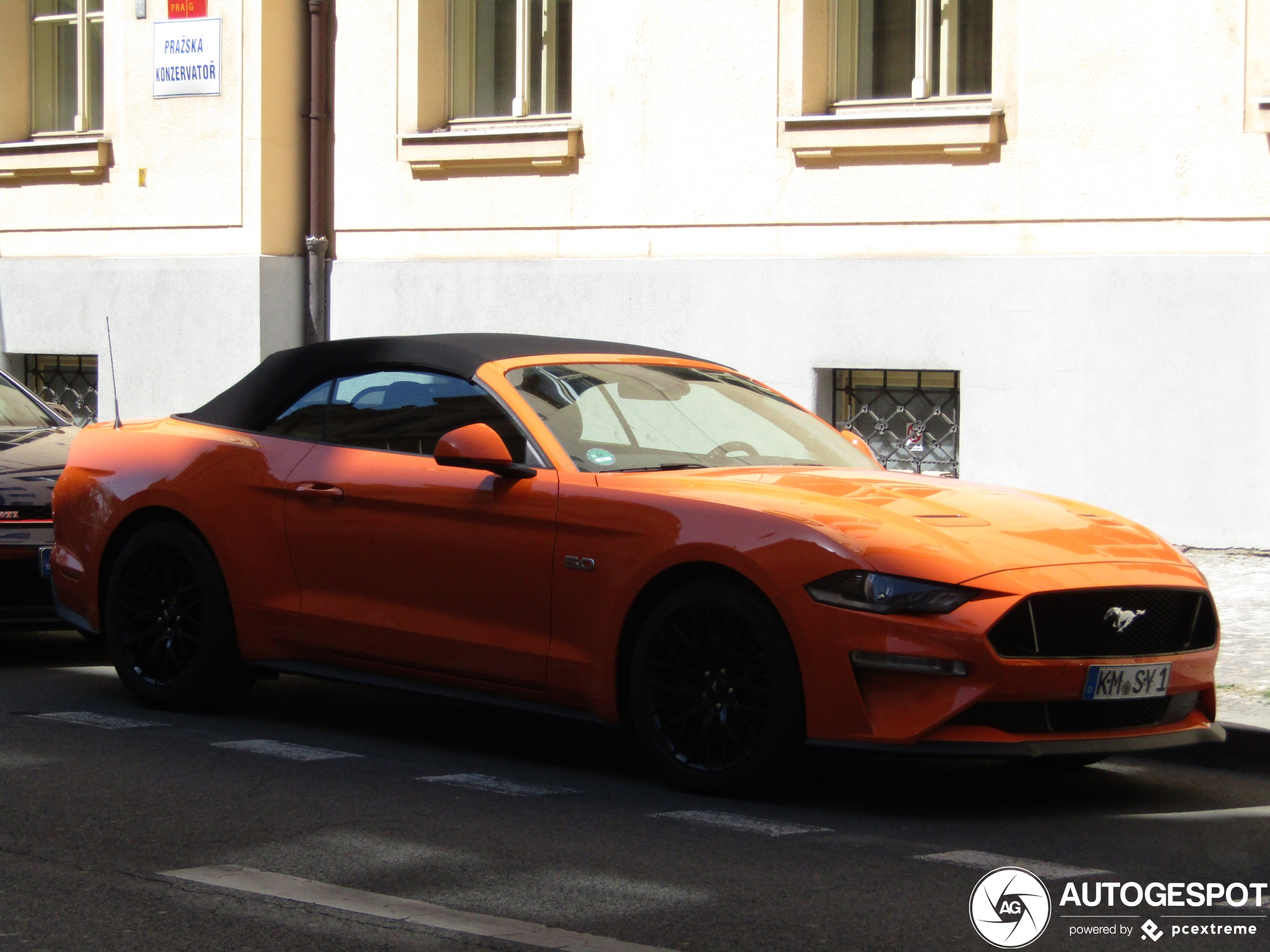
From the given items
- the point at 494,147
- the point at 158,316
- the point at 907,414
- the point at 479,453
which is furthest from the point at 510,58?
the point at 479,453

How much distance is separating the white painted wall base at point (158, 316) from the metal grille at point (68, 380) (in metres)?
0.26

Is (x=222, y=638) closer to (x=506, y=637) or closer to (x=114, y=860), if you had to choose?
(x=506, y=637)

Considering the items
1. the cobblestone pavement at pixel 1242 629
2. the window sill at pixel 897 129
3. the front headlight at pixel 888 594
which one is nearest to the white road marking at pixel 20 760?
the front headlight at pixel 888 594

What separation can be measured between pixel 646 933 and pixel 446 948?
50cm

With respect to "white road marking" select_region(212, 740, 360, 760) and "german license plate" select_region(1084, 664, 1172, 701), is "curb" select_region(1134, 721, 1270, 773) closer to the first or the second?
"german license plate" select_region(1084, 664, 1172, 701)

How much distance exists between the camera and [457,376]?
22.4 ft

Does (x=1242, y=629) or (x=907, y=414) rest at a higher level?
(x=907, y=414)

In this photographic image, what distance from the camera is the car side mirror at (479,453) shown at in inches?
249

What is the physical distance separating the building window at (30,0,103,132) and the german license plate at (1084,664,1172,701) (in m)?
14.1

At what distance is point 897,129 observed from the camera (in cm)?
1312

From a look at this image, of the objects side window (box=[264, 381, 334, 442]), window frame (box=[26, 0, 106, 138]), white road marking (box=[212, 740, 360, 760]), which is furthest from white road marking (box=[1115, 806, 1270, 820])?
window frame (box=[26, 0, 106, 138])

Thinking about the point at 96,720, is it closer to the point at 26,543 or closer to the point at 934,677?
the point at 26,543

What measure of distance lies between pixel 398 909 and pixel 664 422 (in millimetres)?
2664

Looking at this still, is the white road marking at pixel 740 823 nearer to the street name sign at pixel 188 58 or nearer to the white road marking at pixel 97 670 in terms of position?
the white road marking at pixel 97 670
